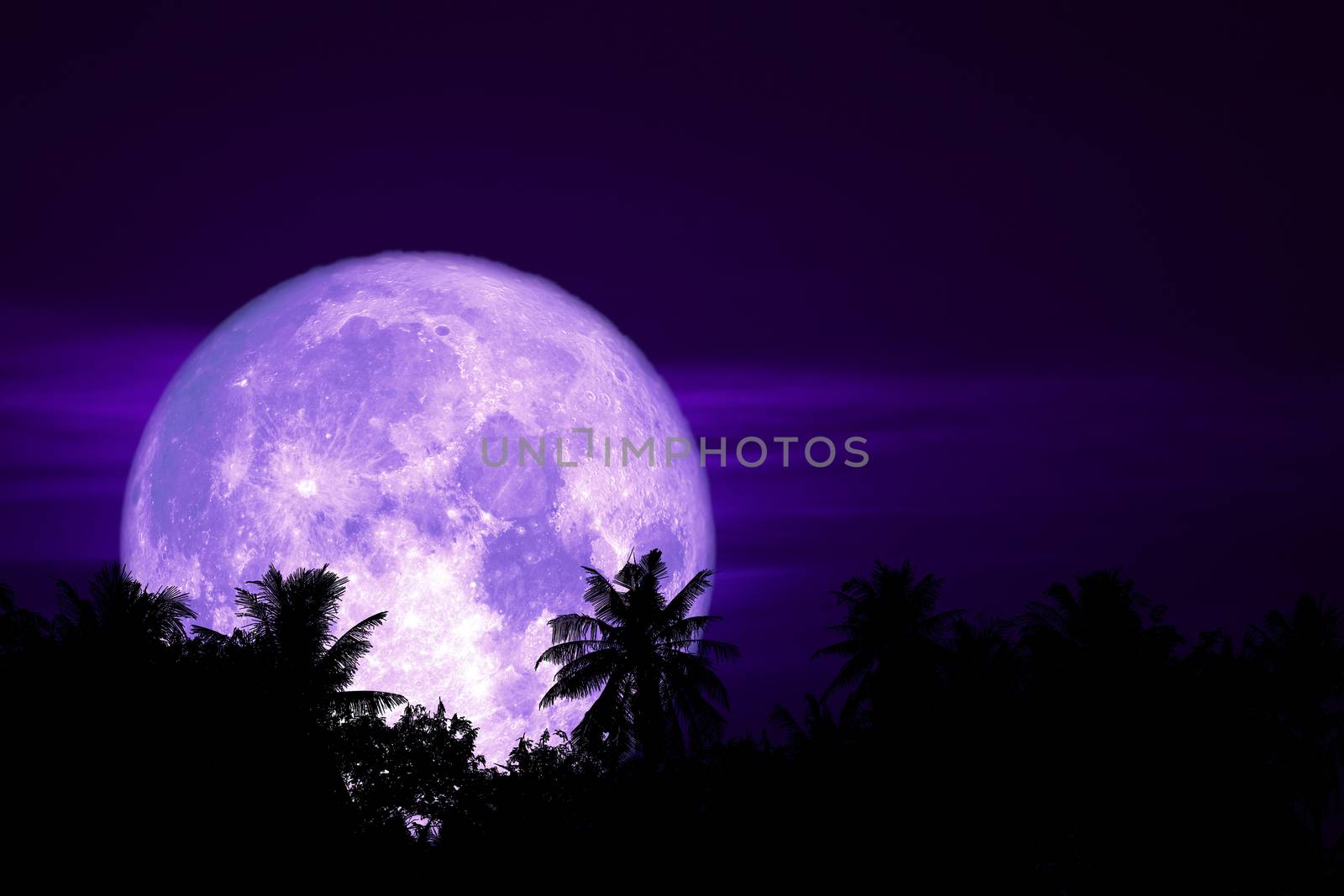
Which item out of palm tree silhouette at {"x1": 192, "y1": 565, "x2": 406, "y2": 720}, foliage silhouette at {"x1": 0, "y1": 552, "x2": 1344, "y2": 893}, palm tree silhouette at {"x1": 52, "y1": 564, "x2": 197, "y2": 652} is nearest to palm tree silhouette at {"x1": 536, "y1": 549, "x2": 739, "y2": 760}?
foliage silhouette at {"x1": 0, "y1": 552, "x2": 1344, "y2": 893}

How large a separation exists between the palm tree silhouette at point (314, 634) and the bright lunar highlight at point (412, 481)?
4.24 meters

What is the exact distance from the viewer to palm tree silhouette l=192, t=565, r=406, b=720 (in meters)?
27.5

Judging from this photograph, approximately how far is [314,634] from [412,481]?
7.07 meters

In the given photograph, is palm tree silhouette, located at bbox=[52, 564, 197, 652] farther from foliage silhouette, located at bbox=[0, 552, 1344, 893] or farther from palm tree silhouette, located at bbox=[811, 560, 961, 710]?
palm tree silhouette, located at bbox=[811, 560, 961, 710]

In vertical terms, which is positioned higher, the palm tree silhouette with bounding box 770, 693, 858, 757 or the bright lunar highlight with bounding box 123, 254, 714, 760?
the bright lunar highlight with bounding box 123, 254, 714, 760

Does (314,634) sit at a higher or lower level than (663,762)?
higher

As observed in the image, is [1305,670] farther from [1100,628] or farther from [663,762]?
[663,762]

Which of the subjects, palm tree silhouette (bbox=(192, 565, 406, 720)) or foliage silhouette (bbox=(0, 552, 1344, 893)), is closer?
foliage silhouette (bbox=(0, 552, 1344, 893))

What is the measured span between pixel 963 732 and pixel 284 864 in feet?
44.8

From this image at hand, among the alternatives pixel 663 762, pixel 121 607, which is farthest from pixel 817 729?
pixel 121 607

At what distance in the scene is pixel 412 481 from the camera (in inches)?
1347

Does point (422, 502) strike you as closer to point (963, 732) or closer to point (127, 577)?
point (127, 577)

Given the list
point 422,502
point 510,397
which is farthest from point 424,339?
point 422,502

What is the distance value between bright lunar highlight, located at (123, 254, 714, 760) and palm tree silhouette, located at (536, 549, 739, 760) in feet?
13.2
